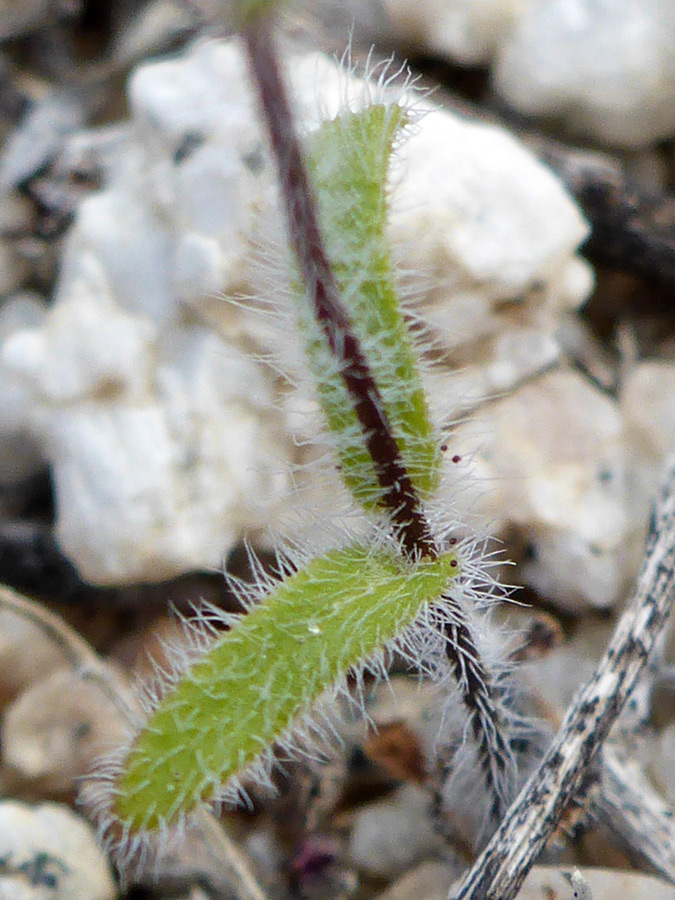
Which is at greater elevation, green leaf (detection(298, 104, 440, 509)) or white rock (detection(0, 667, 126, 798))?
green leaf (detection(298, 104, 440, 509))

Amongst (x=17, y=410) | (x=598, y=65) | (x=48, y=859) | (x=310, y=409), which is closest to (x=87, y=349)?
(x=17, y=410)

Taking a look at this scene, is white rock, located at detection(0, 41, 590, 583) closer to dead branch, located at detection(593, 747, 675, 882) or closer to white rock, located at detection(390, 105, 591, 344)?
white rock, located at detection(390, 105, 591, 344)

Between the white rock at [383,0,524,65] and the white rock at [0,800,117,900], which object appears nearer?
the white rock at [0,800,117,900]

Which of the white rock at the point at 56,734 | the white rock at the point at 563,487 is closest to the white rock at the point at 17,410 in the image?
the white rock at the point at 56,734

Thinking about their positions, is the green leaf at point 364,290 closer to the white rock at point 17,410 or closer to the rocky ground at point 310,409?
the rocky ground at point 310,409

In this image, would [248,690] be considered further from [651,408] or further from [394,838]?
[651,408]

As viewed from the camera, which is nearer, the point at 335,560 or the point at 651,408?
the point at 335,560

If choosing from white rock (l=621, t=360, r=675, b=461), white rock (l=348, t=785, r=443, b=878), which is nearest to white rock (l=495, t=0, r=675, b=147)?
white rock (l=621, t=360, r=675, b=461)
